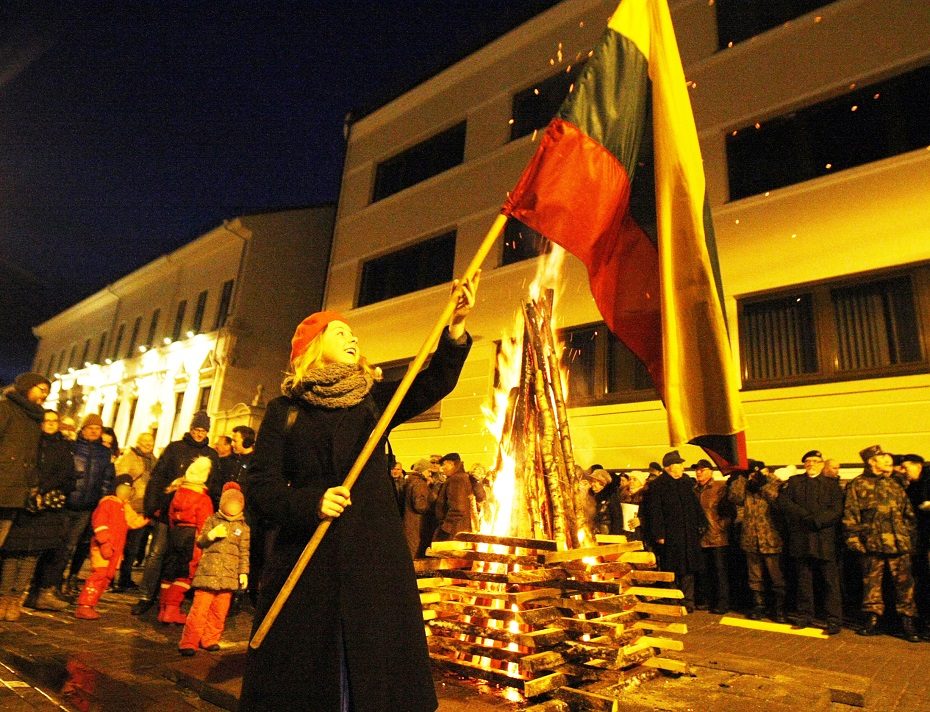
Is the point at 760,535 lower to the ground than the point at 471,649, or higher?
higher

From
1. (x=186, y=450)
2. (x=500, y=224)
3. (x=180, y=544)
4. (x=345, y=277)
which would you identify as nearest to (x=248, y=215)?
(x=345, y=277)

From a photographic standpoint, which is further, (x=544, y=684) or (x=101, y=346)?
(x=101, y=346)

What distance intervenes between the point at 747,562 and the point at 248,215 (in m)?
21.3

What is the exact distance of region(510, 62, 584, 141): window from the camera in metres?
14.1

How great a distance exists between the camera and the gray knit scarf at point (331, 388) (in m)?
2.62

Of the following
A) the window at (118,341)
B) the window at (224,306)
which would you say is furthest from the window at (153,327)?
the window at (224,306)

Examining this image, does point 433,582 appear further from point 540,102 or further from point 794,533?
point 540,102

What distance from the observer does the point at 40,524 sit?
6539mm

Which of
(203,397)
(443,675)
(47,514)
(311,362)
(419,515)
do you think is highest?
(203,397)

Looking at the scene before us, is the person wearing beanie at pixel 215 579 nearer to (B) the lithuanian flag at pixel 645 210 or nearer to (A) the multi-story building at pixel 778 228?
(B) the lithuanian flag at pixel 645 210

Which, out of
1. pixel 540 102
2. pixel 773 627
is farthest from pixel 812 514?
pixel 540 102

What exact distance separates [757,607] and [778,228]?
6.03 m

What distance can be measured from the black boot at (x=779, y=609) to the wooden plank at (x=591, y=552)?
13.9 ft

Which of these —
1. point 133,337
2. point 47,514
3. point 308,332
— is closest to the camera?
point 308,332
